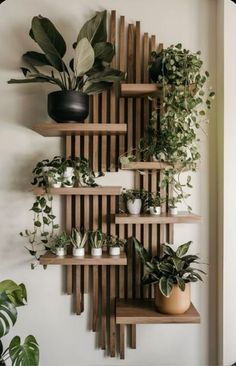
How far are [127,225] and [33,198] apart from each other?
64cm

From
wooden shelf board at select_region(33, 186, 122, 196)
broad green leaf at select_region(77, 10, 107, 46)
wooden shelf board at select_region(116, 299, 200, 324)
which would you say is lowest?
wooden shelf board at select_region(116, 299, 200, 324)

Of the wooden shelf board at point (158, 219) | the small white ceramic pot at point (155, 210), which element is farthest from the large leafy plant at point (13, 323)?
the small white ceramic pot at point (155, 210)

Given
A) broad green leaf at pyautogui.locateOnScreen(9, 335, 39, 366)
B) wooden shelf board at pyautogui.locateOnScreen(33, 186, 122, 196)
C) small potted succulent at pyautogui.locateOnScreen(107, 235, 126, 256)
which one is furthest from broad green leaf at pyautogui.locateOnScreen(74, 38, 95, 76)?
broad green leaf at pyautogui.locateOnScreen(9, 335, 39, 366)

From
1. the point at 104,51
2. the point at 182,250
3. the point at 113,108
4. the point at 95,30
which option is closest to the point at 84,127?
the point at 113,108

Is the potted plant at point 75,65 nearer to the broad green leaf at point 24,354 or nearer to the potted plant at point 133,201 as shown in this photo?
the potted plant at point 133,201

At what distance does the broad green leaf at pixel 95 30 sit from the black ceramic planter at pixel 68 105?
35 cm

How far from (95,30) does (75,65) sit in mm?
301

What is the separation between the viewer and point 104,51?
6.32 feet

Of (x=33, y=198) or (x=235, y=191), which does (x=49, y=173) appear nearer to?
(x=33, y=198)

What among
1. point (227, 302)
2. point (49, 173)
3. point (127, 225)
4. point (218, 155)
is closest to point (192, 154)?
point (218, 155)

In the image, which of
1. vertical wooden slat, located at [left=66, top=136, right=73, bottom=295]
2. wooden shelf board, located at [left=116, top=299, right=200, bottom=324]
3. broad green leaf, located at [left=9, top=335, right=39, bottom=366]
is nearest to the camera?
broad green leaf, located at [left=9, top=335, right=39, bottom=366]

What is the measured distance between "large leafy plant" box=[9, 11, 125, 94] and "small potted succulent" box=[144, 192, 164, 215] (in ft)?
2.40

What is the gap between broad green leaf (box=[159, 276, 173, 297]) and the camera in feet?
5.88

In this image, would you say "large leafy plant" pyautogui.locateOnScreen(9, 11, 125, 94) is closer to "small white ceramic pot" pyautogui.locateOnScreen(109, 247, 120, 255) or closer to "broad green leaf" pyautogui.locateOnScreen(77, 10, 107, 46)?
"broad green leaf" pyautogui.locateOnScreen(77, 10, 107, 46)
